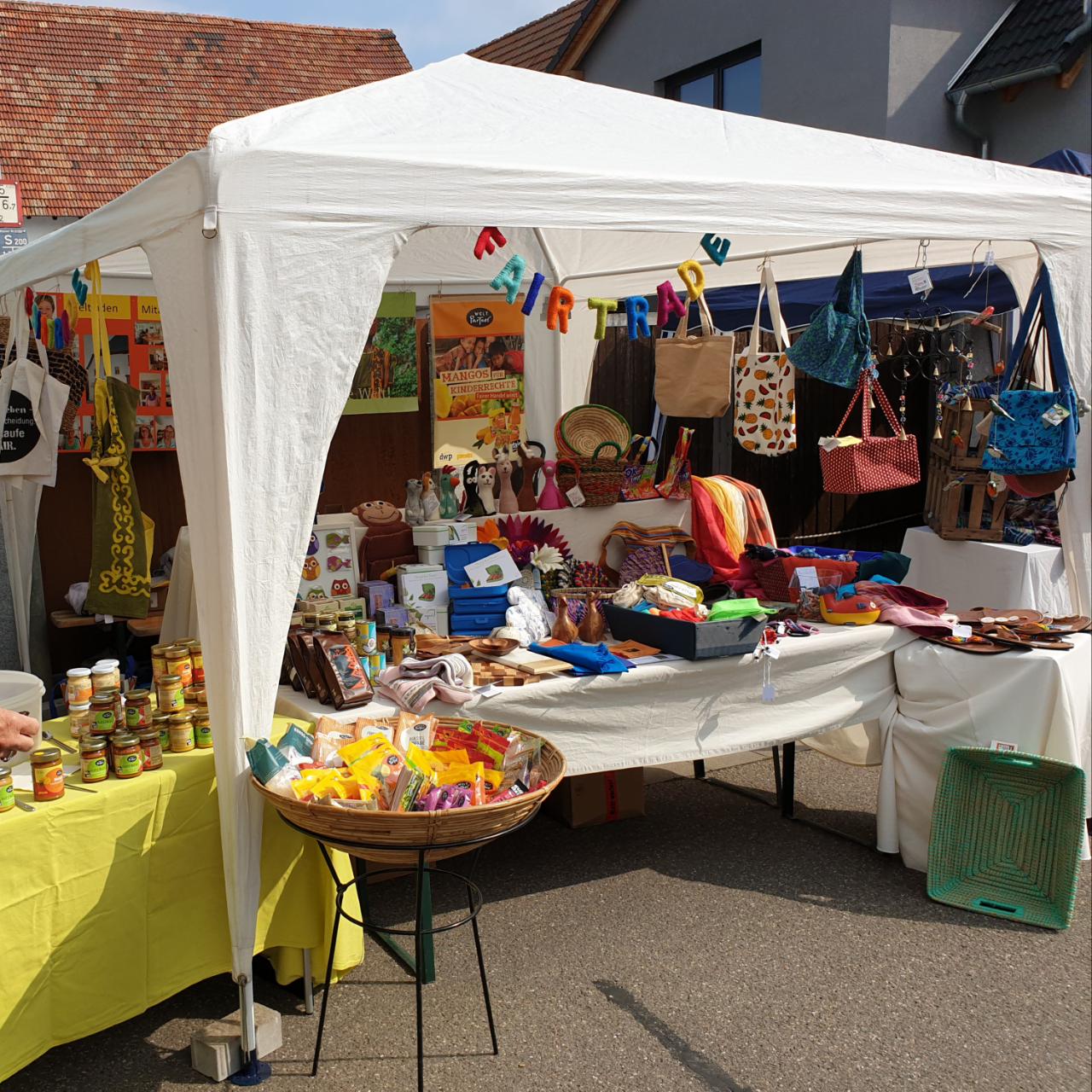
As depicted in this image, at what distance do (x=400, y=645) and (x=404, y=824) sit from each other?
4.06ft

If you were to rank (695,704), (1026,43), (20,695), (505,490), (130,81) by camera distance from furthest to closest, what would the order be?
1. (130,81)
2. (1026,43)
3. (505,490)
4. (695,704)
5. (20,695)

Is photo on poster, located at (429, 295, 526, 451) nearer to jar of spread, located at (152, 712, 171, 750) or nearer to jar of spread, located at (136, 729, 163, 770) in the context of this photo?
jar of spread, located at (152, 712, 171, 750)

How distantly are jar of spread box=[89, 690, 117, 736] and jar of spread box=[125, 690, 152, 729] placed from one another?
5 cm

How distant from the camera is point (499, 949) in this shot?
312cm

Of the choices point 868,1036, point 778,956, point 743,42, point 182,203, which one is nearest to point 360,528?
point 182,203

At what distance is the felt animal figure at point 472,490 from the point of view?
4.40 m

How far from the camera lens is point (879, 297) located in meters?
6.48

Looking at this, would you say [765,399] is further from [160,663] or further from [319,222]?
[160,663]

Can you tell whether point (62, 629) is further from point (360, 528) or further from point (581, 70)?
point (581, 70)

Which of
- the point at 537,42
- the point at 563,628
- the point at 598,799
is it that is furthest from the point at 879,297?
the point at 537,42

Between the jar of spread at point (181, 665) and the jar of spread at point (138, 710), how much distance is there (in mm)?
152

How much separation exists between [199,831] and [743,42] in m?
9.79

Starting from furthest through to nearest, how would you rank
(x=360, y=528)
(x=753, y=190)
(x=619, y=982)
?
(x=360, y=528) → (x=753, y=190) → (x=619, y=982)

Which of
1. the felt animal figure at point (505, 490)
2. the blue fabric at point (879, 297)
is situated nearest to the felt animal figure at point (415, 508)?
the felt animal figure at point (505, 490)
